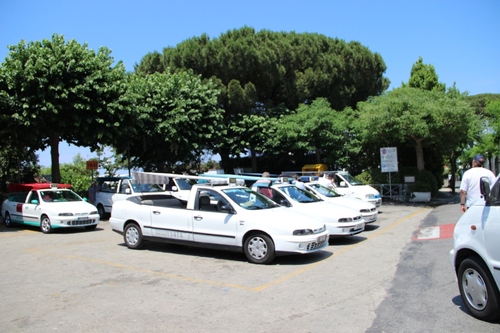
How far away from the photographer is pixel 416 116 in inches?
832

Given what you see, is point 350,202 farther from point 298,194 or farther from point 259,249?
point 259,249

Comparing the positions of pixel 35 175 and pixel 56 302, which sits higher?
pixel 35 175

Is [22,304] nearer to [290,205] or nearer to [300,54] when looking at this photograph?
[290,205]

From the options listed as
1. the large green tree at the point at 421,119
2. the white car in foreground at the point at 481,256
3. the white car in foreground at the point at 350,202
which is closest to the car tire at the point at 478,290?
the white car in foreground at the point at 481,256

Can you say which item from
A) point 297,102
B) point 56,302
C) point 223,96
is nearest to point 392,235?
point 56,302

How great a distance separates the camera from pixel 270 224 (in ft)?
28.4

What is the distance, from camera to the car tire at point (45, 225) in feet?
46.8

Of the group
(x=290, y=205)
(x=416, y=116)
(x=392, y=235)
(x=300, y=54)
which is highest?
(x=300, y=54)

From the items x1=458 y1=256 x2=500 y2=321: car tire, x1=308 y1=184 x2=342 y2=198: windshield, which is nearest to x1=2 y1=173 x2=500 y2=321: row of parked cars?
x1=458 y1=256 x2=500 y2=321: car tire

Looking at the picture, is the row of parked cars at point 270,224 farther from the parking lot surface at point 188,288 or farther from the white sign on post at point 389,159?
the white sign on post at point 389,159

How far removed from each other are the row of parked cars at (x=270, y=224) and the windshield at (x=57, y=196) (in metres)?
5.00

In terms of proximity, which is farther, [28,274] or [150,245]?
[150,245]

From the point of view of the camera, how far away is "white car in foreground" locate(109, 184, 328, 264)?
28.4 ft

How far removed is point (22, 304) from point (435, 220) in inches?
525
